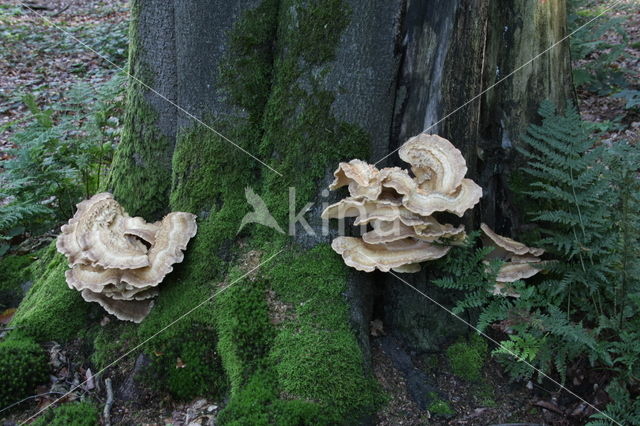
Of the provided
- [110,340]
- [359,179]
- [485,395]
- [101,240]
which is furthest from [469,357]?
[101,240]

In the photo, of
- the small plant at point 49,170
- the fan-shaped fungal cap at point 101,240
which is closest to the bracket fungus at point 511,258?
the fan-shaped fungal cap at point 101,240

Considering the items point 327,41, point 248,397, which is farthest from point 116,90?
point 248,397

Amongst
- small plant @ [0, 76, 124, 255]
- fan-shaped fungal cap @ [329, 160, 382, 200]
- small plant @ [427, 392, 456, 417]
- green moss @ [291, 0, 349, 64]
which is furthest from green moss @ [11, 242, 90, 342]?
small plant @ [427, 392, 456, 417]

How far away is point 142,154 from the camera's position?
4734 mm

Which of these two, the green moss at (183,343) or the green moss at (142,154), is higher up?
the green moss at (142,154)

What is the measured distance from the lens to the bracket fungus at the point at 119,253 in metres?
3.95

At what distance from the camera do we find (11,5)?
18.5 metres

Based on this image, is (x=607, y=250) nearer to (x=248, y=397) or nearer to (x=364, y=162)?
(x=364, y=162)

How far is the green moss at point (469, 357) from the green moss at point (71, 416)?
110 inches

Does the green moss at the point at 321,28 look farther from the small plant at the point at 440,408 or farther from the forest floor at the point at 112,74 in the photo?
the small plant at the point at 440,408

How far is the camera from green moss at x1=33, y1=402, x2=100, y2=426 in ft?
12.2

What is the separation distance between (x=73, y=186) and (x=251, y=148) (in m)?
3.08

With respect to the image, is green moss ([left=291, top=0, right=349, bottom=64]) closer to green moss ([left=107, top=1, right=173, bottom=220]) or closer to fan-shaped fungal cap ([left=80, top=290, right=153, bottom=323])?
green moss ([left=107, top=1, right=173, bottom=220])

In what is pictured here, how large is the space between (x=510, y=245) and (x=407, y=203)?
1035mm
